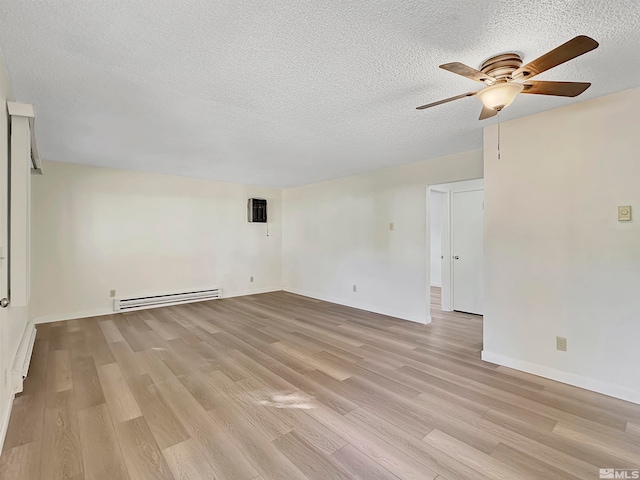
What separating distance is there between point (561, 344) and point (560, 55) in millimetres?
2315

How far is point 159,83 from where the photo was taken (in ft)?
6.82

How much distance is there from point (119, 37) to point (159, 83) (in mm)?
477

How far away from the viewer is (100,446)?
5.75 feet

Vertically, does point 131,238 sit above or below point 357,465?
above

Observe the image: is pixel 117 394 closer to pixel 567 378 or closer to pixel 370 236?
pixel 567 378

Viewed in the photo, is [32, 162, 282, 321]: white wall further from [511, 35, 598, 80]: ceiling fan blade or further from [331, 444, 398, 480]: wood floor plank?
[511, 35, 598, 80]: ceiling fan blade

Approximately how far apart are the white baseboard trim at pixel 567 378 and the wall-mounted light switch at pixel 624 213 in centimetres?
129

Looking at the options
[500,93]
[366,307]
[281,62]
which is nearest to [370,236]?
[366,307]

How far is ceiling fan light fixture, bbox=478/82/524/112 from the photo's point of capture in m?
1.78

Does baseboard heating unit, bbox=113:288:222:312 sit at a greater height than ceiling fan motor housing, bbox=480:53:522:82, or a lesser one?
lesser

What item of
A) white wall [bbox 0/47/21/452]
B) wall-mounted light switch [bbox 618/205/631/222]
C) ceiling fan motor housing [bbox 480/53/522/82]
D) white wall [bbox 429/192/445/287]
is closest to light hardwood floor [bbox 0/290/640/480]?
white wall [bbox 0/47/21/452]

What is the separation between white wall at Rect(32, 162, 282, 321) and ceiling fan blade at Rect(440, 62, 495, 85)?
5.12 meters

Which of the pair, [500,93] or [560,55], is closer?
[560,55]

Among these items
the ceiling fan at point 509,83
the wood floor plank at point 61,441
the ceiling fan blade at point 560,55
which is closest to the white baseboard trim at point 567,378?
the ceiling fan at point 509,83
